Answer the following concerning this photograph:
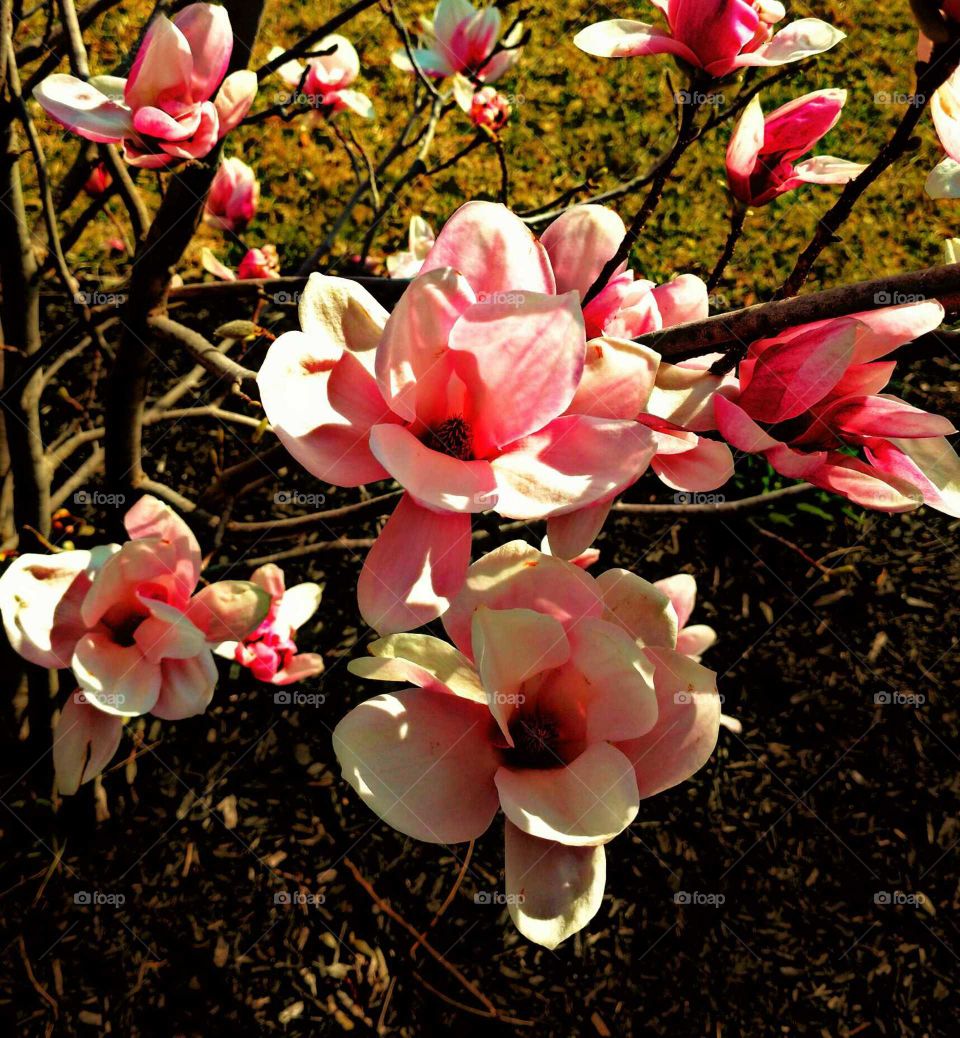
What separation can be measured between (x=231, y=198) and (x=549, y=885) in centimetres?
172

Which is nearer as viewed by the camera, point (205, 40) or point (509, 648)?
point (509, 648)

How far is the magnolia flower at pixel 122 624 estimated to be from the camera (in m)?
0.85

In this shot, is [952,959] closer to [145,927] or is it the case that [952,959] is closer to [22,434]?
[145,927]

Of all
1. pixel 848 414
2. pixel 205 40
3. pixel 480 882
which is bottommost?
pixel 480 882

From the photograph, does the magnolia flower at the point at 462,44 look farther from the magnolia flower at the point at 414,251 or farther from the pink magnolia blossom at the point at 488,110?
the magnolia flower at the point at 414,251

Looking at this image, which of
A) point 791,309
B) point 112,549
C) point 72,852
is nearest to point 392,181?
point 72,852

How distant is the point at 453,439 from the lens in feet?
1.92

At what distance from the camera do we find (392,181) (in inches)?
153

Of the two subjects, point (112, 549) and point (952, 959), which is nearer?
point (112, 549)

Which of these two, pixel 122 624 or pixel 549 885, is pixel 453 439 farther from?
pixel 122 624

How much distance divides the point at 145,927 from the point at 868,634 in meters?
2.19

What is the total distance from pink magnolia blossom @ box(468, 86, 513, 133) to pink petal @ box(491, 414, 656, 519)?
1621 millimetres

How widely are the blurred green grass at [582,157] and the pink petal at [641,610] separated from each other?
3.02 m

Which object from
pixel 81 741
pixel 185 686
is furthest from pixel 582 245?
pixel 81 741
